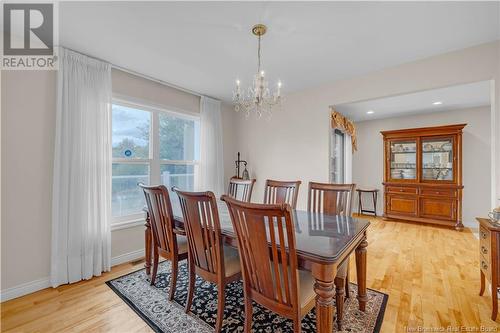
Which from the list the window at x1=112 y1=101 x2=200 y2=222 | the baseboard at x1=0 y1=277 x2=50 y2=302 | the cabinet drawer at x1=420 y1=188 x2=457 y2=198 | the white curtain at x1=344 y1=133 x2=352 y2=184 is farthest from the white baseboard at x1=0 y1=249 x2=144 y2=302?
the cabinet drawer at x1=420 y1=188 x2=457 y2=198

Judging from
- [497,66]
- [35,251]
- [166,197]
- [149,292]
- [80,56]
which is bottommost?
[149,292]

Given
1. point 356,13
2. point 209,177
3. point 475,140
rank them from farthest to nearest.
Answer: point 475,140
point 209,177
point 356,13

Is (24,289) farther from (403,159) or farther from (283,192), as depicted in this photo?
(403,159)

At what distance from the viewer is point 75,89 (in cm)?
238

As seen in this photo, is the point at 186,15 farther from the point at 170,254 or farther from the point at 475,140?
the point at 475,140

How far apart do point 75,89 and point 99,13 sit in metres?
0.97

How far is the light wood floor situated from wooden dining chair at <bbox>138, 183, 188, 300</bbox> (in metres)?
0.49

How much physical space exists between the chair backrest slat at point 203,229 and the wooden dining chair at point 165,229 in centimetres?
24

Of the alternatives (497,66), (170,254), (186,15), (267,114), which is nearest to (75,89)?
(186,15)

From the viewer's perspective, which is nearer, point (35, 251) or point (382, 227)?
point (35, 251)

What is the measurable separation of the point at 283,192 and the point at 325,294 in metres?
1.47

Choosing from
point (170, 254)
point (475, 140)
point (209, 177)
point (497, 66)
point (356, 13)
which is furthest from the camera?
point (475, 140)

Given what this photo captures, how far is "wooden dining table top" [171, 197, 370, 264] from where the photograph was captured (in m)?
1.20

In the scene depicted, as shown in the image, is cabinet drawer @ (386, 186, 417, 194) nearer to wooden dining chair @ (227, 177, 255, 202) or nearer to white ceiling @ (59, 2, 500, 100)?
white ceiling @ (59, 2, 500, 100)
